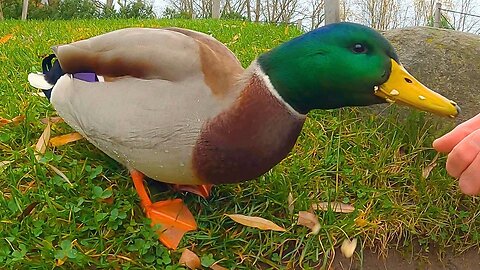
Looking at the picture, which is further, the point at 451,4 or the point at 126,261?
the point at 451,4

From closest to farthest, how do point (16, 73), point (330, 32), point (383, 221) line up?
point (330, 32) → point (383, 221) → point (16, 73)

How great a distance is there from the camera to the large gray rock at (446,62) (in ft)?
8.17

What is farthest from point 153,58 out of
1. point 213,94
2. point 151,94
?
point 213,94

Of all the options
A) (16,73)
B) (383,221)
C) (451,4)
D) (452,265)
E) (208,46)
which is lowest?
(451,4)

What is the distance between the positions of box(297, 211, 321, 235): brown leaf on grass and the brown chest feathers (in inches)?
14.7

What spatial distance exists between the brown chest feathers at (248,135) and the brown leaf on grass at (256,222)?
31 centimetres

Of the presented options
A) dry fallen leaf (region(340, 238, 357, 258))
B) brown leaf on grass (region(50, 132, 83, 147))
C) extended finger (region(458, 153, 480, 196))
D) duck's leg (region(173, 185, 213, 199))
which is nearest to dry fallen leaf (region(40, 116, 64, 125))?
brown leaf on grass (region(50, 132, 83, 147))

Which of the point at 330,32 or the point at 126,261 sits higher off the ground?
the point at 330,32

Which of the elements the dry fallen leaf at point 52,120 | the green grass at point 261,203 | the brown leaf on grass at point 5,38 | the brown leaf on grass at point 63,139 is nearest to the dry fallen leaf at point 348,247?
the green grass at point 261,203

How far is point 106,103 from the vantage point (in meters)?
1.72

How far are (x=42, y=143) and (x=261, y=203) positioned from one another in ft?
2.67

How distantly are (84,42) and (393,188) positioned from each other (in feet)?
3.86

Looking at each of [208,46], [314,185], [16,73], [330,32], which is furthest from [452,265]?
[16,73]

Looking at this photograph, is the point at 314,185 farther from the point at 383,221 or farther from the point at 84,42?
the point at 84,42
